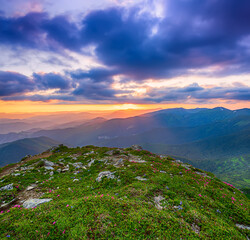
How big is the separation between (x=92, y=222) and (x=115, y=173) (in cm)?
786

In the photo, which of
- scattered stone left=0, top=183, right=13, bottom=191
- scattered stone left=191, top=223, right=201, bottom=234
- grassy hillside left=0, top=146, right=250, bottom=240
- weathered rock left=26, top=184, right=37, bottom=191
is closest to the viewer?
grassy hillside left=0, top=146, right=250, bottom=240

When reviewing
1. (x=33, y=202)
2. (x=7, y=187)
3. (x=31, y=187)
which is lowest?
(x=31, y=187)

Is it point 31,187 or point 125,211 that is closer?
point 125,211

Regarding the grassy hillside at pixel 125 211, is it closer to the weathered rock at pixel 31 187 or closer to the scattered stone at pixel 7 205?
the weathered rock at pixel 31 187

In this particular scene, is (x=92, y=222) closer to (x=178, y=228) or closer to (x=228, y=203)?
(x=178, y=228)

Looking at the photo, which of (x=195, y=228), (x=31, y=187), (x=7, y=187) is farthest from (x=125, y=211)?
(x=7, y=187)

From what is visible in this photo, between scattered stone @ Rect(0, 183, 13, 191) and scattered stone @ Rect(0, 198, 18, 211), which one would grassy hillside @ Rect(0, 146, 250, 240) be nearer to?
scattered stone @ Rect(0, 183, 13, 191)

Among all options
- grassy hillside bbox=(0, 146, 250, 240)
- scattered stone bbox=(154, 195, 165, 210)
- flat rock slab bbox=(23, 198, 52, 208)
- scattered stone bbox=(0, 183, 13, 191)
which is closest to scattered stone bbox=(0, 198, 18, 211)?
grassy hillside bbox=(0, 146, 250, 240)

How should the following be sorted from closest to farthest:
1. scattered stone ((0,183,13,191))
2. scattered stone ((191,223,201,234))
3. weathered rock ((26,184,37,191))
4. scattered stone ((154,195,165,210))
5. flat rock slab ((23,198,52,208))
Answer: scattered stone ((191,223,201,234)) < scattered stone ((154,195,165,210)) < flat rock slab ((23,198,52,208)) < scattered stone ((0,183,13,191)) < weathered rock ((26,184,37,191))

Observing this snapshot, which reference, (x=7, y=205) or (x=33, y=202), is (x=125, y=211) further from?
(x=7, y=205)

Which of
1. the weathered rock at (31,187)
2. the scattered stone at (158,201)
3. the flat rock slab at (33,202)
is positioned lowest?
the weathered rock at (31,187)

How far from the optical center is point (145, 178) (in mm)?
15000

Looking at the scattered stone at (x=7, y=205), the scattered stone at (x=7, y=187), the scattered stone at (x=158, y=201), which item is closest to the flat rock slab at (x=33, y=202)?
the scattered stone at (x=7, y=205)

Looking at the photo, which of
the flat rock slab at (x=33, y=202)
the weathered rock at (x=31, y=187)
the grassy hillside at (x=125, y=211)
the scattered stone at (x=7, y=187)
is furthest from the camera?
the weathered rock at (x=31, y=187)
